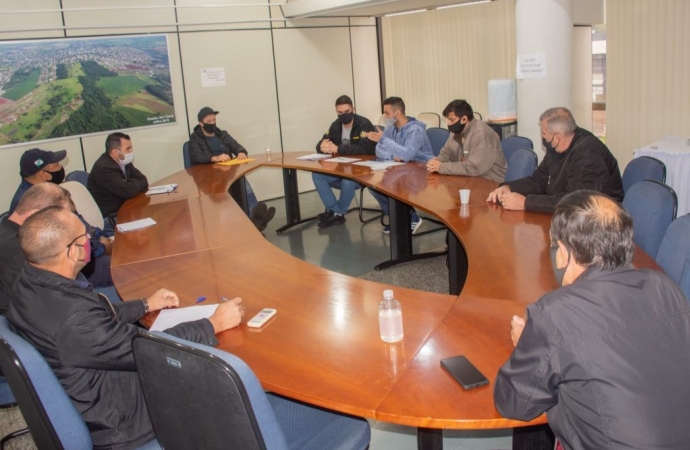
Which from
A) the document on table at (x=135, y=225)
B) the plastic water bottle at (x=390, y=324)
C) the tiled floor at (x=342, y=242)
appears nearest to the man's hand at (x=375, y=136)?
the tiled floor at (x=342, y=242)

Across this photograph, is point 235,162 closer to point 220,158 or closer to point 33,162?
point 220,158

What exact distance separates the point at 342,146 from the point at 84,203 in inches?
105

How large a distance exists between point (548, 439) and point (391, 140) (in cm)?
373

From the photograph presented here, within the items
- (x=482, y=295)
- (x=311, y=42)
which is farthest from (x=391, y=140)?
(x=482, y=295)

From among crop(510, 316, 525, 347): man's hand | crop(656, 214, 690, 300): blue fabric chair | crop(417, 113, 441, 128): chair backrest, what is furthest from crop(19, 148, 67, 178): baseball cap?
crop(417, 113, 441, 128): chair backrest

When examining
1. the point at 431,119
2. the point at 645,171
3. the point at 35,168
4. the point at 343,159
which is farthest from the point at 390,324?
the point at 431,119

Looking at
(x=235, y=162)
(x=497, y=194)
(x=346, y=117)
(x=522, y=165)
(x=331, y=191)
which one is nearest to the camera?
(x=497, y=194)

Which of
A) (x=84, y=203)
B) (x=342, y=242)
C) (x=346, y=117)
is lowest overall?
(x=342, y=242)

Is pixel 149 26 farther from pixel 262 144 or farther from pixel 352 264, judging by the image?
pixel 352 264

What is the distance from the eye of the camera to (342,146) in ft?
20.4

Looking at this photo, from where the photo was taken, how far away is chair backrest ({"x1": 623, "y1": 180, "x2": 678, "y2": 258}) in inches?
111

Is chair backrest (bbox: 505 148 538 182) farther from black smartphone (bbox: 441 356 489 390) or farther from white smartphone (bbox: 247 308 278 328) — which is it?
black smartphone (bbox: 441 356 489 390)

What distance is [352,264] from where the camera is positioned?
Result: 208 inches

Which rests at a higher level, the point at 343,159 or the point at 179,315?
the point at 343,159
